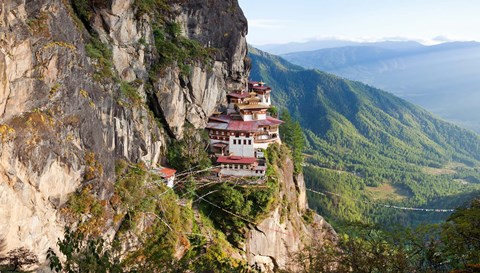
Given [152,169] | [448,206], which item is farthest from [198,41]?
[448,206]

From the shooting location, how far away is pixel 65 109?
2528 cm

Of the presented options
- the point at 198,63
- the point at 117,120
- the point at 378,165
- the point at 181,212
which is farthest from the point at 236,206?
the point at 378,165

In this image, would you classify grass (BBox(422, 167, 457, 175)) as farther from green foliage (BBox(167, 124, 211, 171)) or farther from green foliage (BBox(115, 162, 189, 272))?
green foliage (BBox(115, 162, 189, 272))

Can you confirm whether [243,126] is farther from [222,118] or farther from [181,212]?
[181,212]

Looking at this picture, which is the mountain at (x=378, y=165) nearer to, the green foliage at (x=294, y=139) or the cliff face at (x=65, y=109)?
the green foliage at (x=294, y=139)

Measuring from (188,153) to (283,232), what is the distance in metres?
12.3

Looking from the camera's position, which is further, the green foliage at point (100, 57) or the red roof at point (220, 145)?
the red roof at point (220, 145)

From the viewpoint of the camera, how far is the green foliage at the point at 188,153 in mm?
39281

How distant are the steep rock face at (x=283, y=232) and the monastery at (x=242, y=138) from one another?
374 cm

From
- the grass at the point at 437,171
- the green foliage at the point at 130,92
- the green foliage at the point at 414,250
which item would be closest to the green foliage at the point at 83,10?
the green foliage at the point at 130,92

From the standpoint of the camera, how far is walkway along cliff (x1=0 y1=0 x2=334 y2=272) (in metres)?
22.2

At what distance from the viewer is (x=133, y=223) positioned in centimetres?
2961

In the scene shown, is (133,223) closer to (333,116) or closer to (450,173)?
(450,173)

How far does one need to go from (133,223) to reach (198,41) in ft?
80.5
